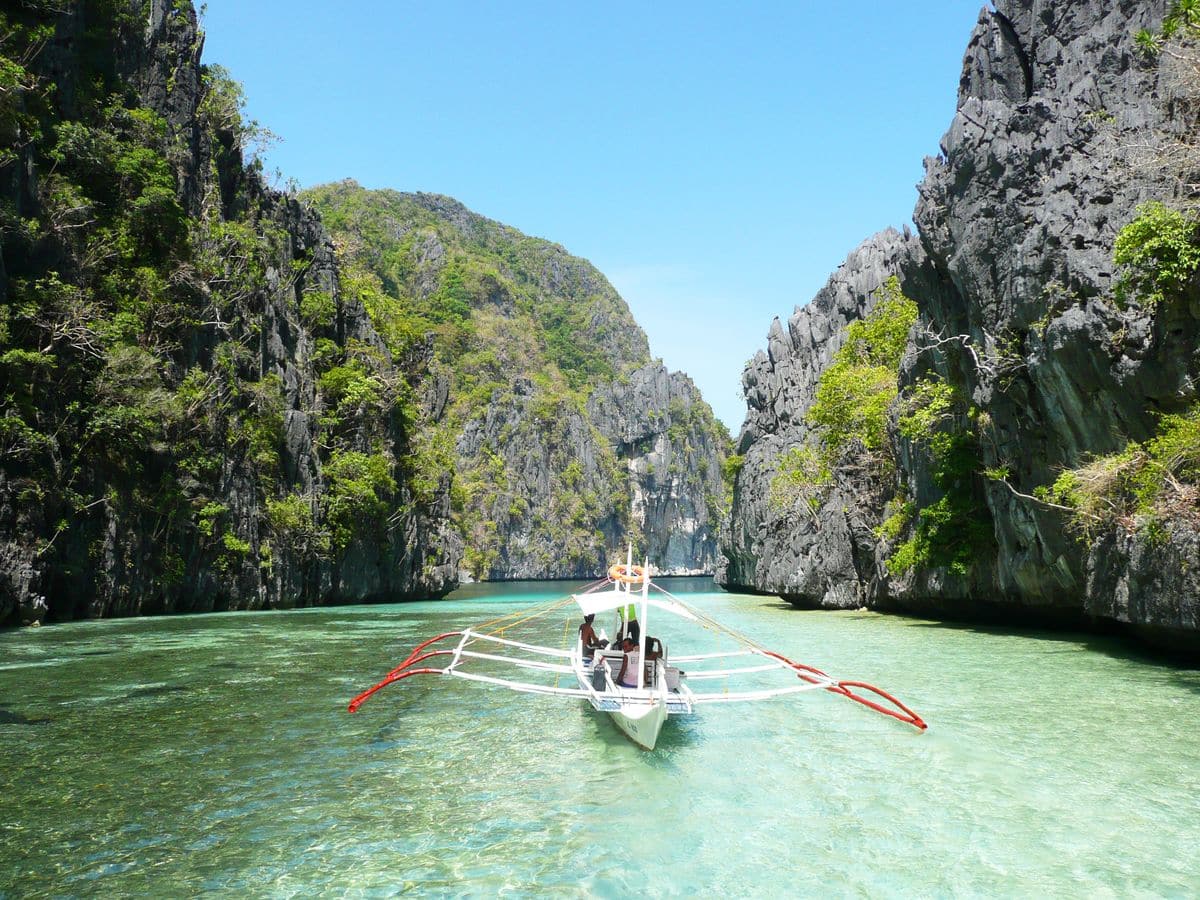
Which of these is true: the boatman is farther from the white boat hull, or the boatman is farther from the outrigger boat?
the white boat hull

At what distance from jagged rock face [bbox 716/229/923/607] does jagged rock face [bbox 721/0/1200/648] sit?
438 inches

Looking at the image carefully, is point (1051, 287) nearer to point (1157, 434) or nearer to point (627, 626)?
point (1157, 434)

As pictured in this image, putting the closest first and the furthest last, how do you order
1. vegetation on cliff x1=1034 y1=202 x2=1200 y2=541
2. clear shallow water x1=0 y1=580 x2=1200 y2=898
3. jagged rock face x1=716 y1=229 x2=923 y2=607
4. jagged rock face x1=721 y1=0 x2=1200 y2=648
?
1. clear shallow water x1=0 y1=580 x2=1200 y2=898
2. vegetation on cliff x1=1034 y1=202 x2=1200 y2=541
3. jagged rock face x1=721 y1=0 x2=1200 y2=648
4. jagged rock face x1=716 y1=229 x2=923 y2=607

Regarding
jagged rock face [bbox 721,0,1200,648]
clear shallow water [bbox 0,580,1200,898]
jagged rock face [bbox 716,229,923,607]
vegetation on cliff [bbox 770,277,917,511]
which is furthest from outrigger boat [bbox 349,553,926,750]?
vegetation on cliff [bbox 770,277,917,511]

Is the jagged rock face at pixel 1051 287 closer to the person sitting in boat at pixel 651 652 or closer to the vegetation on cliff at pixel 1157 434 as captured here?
the vegetation on cliff at pixel 1157 434

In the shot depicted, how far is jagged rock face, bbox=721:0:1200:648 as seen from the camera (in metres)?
16.5

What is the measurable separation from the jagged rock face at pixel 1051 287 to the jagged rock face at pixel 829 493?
1112 cm

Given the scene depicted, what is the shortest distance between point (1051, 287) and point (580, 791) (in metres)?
16.5

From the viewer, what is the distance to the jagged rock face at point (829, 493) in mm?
39875

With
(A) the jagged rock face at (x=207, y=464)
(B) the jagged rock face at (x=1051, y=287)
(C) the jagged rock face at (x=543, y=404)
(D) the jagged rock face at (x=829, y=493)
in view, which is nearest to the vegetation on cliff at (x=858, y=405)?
(D) the jagged rock face at (x=829, y=493)

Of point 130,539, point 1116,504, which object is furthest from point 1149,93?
point 130,539

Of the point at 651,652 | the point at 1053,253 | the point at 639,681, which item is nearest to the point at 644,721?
the point at 639,681

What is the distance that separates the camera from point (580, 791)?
923cm

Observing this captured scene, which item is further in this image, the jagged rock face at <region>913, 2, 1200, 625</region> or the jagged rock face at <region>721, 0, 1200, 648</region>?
the jagged rock face at <region>913, 2, 1200, 625</region>
